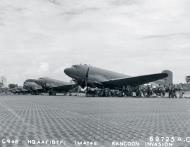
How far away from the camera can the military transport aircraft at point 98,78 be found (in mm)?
55219

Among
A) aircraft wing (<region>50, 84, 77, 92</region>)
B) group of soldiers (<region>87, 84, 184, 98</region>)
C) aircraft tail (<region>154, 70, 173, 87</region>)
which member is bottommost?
group of soldiers (<region>87, 84, 184, 98</region>)

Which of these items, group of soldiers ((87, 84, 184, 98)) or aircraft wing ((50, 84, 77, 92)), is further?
aircraft wing ((50, 84, 77, 92))

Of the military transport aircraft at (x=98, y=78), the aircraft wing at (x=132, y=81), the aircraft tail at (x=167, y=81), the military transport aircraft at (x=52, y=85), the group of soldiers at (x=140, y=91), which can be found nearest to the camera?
the aircraft wing at (x=132, y=81)

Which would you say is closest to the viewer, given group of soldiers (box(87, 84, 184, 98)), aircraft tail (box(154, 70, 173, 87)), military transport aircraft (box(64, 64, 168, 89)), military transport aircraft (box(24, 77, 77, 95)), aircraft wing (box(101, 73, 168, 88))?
aircraft wing (box(101, 73, 168, 88))

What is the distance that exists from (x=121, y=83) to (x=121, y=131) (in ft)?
155

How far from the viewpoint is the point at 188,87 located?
82875mm

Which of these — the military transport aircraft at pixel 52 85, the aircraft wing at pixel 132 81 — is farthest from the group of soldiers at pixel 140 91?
the military transport aircraft at pixel 52 85

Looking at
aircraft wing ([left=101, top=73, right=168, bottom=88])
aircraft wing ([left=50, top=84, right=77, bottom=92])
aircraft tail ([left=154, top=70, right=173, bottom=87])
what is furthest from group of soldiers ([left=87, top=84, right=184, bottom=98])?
aircraft wing ([left=50, top=84, right=77, bottom=92])

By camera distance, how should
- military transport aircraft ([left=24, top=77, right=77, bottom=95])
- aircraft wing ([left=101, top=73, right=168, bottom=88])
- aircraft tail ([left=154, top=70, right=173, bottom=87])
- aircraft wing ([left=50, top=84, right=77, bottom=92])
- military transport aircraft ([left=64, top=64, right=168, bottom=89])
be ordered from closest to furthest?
aircraft wing ([left=101, top=73, right=168, bottom=88])
military transport aircraft ([left=64, top=64, right=168, bottom=89])
aircraft tail ([left=154, top=70, right=173, bottom=87])
aircraft wing ([left=50, top=84, right=77, bottom=92])
military transport aircraft ([left=24, top=77, right=77, bottom=95])

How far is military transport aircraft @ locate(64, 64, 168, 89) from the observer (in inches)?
2174

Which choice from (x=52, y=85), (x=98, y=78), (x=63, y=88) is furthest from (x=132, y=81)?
(x=52, y=85)

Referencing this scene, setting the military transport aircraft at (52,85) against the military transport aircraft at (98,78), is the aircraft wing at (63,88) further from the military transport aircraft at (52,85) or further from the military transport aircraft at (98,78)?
the military transport aircraft at (98,78)

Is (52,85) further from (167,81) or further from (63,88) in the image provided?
(167,81)

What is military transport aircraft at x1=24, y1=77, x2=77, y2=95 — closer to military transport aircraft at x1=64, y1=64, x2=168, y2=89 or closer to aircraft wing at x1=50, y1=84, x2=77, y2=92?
aircraft wing at x1=50, y1=84, x2=77, y2=92
